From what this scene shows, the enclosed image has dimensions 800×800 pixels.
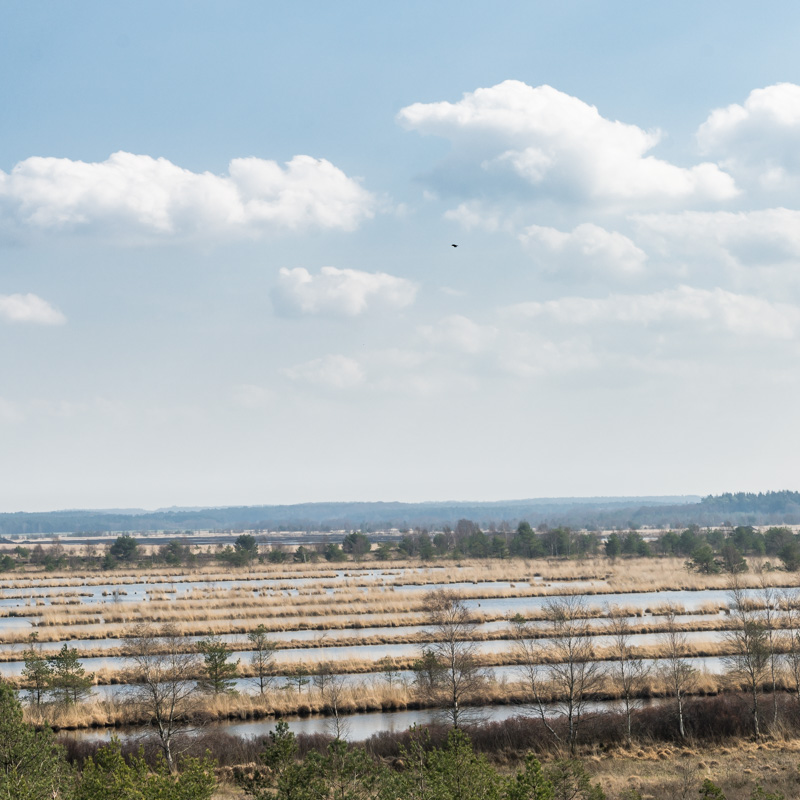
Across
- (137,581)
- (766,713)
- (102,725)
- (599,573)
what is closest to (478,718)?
(766,713)

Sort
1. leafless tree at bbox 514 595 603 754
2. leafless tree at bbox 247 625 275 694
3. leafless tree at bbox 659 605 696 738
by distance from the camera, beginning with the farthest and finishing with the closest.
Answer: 1. leafless tree at bbox 247 625 275 694
2. leafless tree at bbox 514 595 603 754
3. leafless tree at bbox 659 605 696 738

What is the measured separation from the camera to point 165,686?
41969 mm

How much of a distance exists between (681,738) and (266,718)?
72.9 ft

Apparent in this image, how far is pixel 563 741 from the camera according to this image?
128 ft

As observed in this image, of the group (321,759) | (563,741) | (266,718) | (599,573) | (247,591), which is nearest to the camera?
(321,759)

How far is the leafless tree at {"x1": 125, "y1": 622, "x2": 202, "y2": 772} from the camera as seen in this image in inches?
1515

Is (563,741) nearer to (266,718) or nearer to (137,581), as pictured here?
(266,718)

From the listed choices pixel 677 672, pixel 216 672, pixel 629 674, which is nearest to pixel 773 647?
pixel 629 674

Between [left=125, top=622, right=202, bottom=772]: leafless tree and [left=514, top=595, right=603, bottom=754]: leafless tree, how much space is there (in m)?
18.1

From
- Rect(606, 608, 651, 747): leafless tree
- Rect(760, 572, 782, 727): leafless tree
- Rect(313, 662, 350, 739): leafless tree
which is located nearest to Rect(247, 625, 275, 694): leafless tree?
Rect(313, 662, 350, 739): leafless tree

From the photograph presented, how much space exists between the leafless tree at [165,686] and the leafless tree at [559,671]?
18141mm

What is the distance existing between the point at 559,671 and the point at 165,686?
20.9m

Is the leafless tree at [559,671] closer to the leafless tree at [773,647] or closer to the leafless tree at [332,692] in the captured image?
the leafless tree at [773,647]

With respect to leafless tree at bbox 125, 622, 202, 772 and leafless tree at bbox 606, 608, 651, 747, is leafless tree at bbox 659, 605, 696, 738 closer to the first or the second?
leafless tree at bbox 606, 608, 651, 747
